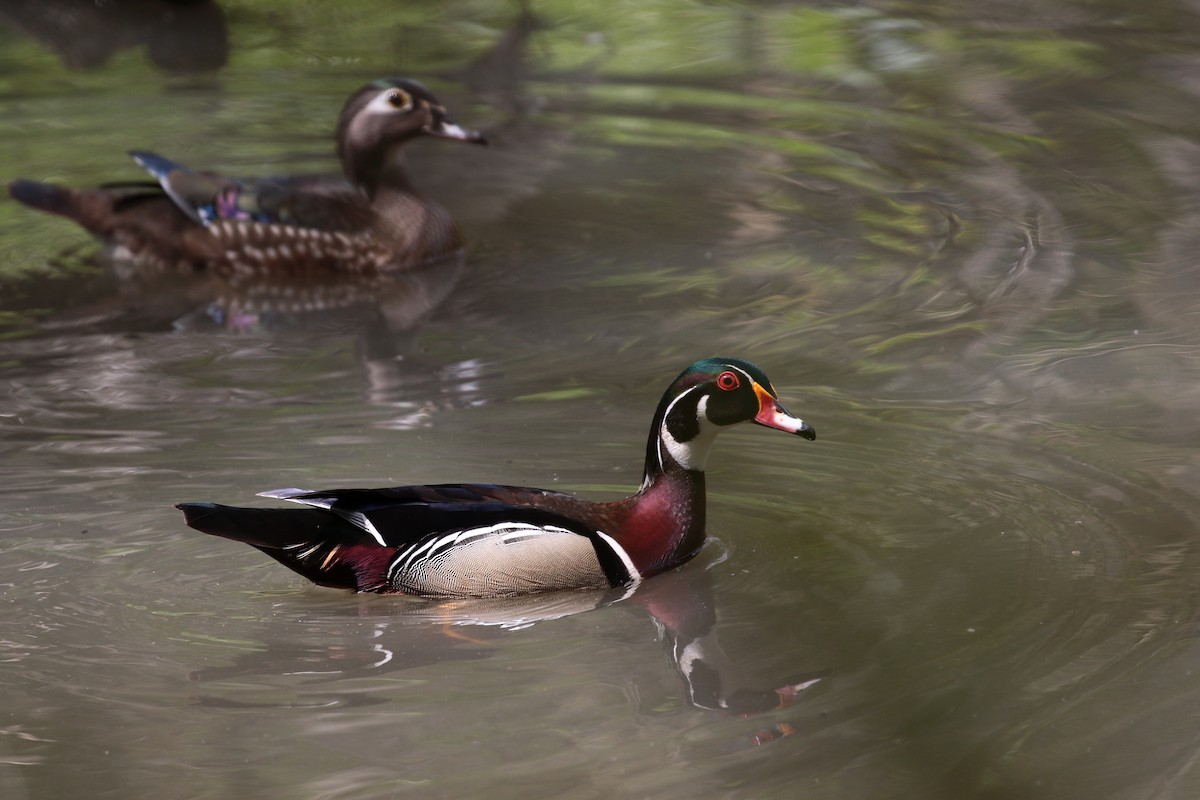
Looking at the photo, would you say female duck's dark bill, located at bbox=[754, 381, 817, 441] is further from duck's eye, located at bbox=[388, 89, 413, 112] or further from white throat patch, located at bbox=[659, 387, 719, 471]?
duck's eye, located at bbox=[388, 89, 413, 112]

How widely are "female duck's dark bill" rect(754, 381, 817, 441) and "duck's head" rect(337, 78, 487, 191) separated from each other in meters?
4.46

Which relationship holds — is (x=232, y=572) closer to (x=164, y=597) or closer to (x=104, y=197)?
(x=164, y=597)

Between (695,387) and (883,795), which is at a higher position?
(695,387)

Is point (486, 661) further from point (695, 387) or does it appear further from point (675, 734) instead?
point (695, 387)

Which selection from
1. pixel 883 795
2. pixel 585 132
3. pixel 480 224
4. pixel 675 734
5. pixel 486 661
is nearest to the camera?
pixel 883 795

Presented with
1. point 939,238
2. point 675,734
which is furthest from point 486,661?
point 939,238

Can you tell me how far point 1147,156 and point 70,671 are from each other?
7.69 m

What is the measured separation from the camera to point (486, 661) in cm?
527

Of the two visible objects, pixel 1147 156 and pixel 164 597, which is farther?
pixel 1147 156

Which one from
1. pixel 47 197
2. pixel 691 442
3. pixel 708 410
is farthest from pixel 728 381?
pixel 47 197

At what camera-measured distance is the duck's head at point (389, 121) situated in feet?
32.3

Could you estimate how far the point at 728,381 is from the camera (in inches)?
227

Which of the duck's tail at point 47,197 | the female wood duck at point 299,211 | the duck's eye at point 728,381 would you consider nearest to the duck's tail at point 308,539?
the duck's eye at point 728,381

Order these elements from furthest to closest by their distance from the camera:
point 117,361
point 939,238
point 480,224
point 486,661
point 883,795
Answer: point 480,224
point 939,238
point 117,361
point 486,661
point 883,795
